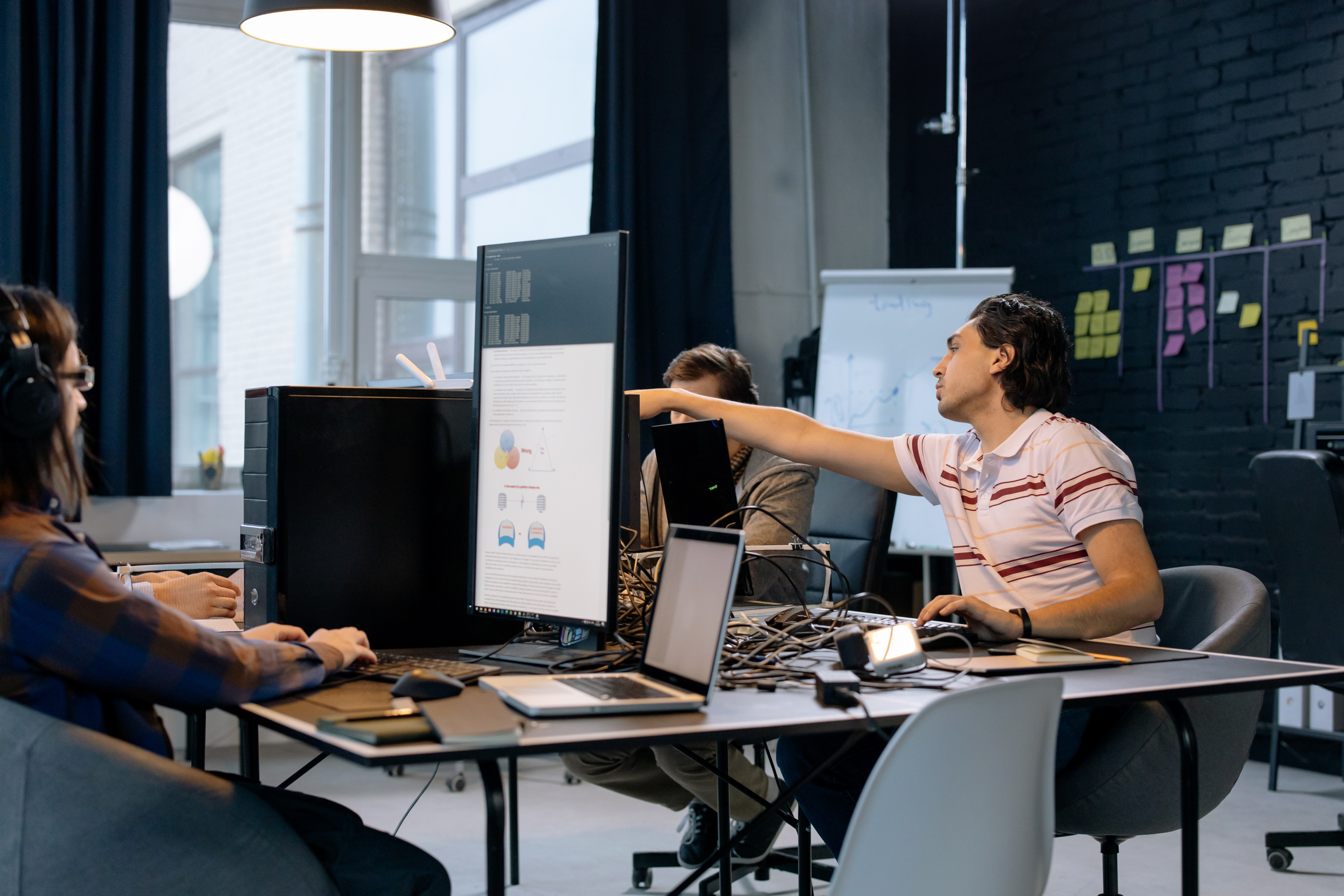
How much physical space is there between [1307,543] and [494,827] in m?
Result: 2.44

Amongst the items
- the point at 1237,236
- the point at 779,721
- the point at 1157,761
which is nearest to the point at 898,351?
the point at 1237,236

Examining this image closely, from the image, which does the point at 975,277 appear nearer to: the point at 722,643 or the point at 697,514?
the point at 697,514

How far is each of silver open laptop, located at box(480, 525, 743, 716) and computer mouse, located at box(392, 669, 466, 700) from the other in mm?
55

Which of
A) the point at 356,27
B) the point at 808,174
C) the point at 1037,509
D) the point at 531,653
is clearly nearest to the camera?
the point at 531,653

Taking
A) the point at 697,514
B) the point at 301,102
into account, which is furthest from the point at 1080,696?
the point at 301,102

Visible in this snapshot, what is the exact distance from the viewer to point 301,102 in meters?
4.21

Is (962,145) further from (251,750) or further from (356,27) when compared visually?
(251,750)

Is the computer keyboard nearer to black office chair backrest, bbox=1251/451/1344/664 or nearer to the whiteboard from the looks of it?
black office chair backrest, bbox=1251/451/1344/664

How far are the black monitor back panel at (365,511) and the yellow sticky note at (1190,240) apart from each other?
329 centimetres

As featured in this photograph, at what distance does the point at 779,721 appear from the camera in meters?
1.19

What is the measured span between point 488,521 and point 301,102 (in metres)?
3.09

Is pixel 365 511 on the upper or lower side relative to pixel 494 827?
upper

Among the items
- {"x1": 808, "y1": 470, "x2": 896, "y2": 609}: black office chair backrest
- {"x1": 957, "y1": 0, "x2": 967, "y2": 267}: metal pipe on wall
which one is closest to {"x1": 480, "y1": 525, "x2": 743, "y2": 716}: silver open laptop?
{"x1": 808, "y1": 470, "x2": 896, "y2": 609}: black office chair backrest

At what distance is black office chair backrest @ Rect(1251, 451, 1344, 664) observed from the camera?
2.79 metres
